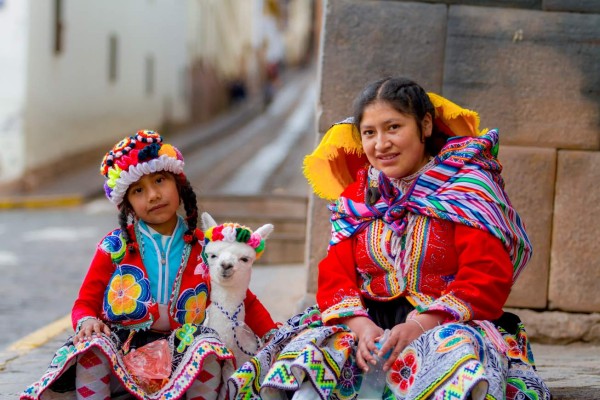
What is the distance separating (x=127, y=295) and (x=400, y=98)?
1.28 m

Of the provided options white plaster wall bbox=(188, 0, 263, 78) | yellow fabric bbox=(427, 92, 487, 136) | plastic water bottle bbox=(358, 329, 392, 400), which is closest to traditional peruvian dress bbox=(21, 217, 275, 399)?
plastic water bottle bbox=(358, 329, 392, 400)

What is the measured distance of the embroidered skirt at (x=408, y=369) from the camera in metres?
2.90

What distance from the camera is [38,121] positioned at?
18312mm

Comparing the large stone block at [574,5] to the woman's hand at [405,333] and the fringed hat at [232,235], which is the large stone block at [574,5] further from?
the woman's hand at [405,333]

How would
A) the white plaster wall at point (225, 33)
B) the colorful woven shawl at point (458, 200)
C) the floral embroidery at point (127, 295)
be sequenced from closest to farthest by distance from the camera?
the colorful woven shawl at point (458, 200) < the floral embroidery at point (127, 295) < the white plaster wall at point (225, 33)

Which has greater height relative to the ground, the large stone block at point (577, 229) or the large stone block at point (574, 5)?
the large stone block at point (574, 5)

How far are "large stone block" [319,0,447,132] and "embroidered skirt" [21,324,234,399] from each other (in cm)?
190

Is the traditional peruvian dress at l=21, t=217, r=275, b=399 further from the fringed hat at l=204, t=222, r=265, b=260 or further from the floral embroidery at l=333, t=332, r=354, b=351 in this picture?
the floral embroidery at l=333, t=332, r=354, b=351

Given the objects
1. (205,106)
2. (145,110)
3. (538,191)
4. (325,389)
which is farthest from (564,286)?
(205,106)

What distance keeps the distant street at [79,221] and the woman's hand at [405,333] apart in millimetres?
1457

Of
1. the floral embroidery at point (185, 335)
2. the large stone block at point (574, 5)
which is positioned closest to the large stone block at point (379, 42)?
the large stone block at point (574, 5)

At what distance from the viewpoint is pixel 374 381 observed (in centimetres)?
318

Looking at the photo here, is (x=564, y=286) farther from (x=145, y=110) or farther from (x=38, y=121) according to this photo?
(x=145, y=110)

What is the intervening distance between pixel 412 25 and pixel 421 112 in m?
1.67
